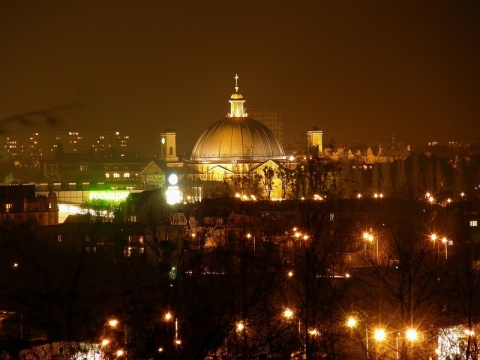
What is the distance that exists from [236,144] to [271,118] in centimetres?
6901

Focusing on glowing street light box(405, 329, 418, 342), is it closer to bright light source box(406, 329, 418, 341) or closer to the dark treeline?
bright light source box(406, 329, 418, 341)

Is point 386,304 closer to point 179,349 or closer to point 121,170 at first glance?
point 179,349

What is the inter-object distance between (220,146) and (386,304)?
51.7 metres

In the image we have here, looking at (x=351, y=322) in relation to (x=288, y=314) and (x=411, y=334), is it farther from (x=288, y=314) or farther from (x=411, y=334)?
(x=411, y=334)

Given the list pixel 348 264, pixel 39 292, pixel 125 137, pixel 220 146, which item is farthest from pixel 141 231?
pixel 125 137

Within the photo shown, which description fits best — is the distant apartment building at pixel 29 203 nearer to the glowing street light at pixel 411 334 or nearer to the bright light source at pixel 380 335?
the bright light source at pixel 380 335

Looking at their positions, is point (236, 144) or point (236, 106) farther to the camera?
point (236, 106)

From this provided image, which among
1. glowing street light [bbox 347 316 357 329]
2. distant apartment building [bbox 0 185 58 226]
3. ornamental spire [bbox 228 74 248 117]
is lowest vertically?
glowing street light [bbox 347 316 357 329]

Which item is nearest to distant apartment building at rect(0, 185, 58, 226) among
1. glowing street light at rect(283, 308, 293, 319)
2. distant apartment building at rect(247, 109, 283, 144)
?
glowing street light at rect(283, 308, 293, 319)

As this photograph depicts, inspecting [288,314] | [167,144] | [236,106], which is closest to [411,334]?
[288,314]

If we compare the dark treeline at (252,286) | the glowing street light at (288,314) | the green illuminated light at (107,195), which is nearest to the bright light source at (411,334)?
the dark treeline at (252,286)

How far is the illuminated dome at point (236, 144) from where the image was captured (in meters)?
67.6

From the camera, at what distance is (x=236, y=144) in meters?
68.1

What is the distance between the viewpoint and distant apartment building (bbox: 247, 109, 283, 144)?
136m
